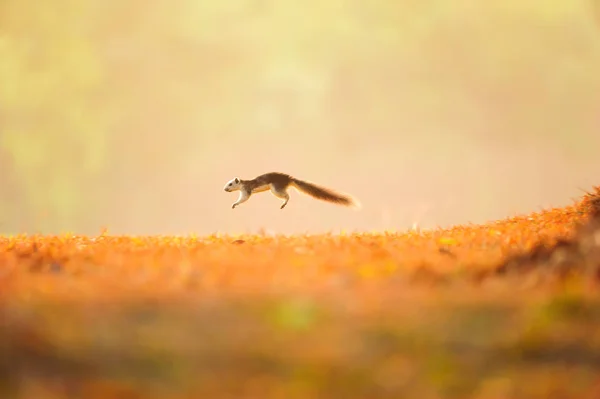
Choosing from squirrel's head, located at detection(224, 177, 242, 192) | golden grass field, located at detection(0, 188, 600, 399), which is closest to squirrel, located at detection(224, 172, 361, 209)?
squirrel's head, located at detection(224, 177, 242, 192)

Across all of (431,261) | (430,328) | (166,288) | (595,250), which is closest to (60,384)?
(166,288)

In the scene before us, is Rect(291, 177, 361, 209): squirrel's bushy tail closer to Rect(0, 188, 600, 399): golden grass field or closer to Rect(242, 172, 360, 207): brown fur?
Rect(242, 172, 360, 207): brown fur

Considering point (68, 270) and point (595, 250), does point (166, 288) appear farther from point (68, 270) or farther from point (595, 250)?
point (595, 250)

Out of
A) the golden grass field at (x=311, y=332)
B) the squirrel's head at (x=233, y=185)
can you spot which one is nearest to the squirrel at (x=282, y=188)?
the squirrel's head at (x=233, y=185)

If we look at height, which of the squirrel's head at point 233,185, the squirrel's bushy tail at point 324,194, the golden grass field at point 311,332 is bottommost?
the golden grass field at point 311,332

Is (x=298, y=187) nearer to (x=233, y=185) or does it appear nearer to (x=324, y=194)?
(x=324, y=194)

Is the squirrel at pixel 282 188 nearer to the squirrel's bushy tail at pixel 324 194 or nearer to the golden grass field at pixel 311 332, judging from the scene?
the squirrel's bushy tail at pixel 324 194
